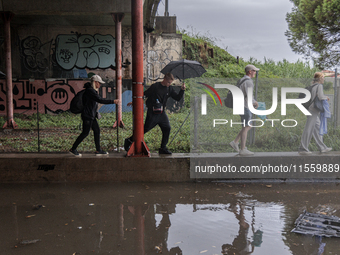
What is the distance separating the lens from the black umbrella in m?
8.78

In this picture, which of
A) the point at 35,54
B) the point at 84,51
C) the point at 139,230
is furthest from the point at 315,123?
the point at 35,54

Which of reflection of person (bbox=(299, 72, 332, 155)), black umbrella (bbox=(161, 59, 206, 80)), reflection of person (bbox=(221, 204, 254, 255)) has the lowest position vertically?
reflection of person (bbox=(221, 204, 254, 255))

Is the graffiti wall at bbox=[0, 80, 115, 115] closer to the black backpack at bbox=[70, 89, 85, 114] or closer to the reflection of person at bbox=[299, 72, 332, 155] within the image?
the black backpack at bbox=[70, 89, 85, 114]

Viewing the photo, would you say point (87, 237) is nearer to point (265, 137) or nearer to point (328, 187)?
point (328, 187)

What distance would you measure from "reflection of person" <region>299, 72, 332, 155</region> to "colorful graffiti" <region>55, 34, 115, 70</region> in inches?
519

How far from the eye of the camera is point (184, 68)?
9008 millimetres

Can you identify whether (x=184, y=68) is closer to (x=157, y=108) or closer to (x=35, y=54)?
(x=157, y=108)

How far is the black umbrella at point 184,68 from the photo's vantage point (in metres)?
8.78

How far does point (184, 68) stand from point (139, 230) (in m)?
5.38

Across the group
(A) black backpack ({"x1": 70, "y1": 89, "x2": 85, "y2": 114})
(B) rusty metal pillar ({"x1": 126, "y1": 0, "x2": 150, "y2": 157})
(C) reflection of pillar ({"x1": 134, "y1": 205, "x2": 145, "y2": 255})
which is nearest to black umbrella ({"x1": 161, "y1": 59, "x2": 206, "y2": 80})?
(B) rusty metal pillar ({"x1": 126, "y1": 0, "x2": 150, "y2": 157})

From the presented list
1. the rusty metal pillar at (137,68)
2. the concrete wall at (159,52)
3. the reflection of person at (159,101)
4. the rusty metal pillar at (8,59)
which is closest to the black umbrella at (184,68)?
the reflection of person at (159,101)

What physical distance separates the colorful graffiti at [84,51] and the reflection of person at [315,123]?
1318 cm

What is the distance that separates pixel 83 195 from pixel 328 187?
16.1 ft

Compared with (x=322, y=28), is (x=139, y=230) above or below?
below
